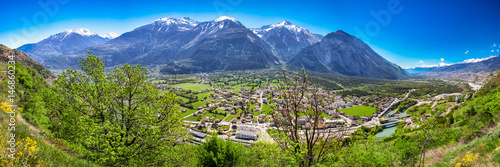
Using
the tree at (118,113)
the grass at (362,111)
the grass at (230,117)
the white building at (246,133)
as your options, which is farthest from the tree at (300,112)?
the grass at (362,111)

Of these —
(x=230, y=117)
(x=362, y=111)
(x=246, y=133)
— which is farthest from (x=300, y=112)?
(x=362, y=111)

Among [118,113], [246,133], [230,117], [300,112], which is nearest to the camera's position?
[300,112]

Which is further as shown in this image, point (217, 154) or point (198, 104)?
point (198, 104)

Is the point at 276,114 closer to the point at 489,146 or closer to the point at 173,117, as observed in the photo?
the point at 173,117

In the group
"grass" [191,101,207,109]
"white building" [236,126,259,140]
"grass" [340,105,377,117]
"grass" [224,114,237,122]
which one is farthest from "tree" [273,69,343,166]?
"grass" [340,105,377,117]

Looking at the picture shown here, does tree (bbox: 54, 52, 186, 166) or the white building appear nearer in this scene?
tree (bbox: 54, 52, 186, 166)

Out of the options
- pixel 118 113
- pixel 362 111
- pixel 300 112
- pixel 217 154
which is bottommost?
pixel 362 111

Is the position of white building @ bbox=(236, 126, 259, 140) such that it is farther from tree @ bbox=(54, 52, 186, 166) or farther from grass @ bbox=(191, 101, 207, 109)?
tree @ bbox=(54, 52, 186, 166)

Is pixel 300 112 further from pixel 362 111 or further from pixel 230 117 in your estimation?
pixel 362 111

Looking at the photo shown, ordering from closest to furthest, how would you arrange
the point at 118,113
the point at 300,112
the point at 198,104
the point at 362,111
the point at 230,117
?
the point at 300,112 < the point at 118,113 < the point at 230,117 < the point at 362,111 < the point at 198,104
